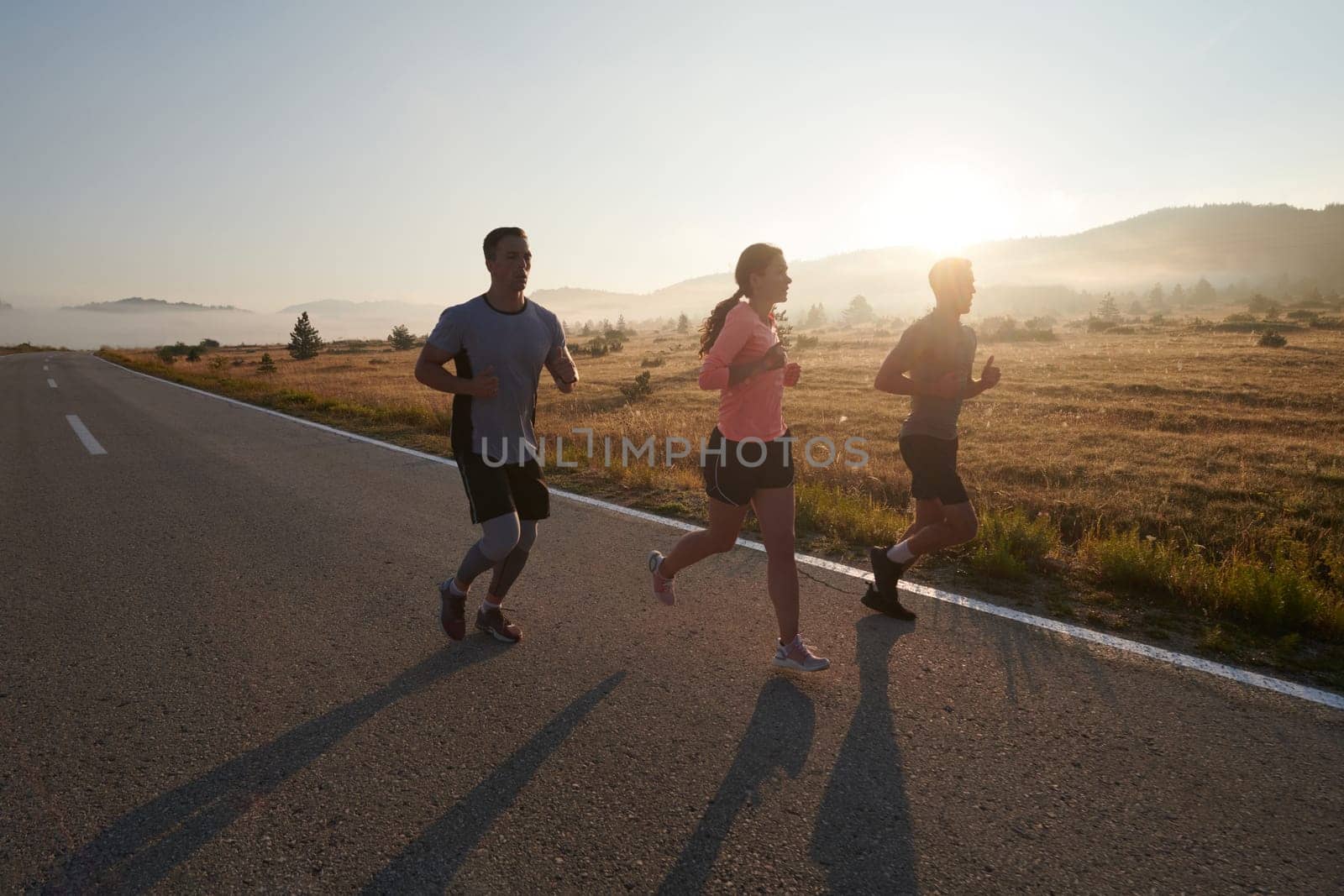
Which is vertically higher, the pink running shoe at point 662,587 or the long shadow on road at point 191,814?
the pink running shoe at point 662,587

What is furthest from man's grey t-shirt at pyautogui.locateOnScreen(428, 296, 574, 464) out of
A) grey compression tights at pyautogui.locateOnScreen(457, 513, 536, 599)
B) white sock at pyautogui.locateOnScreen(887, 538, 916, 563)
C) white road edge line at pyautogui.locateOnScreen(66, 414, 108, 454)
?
white road edge line at pyautogui.locateOnScreen(66, 414, 108, 454)

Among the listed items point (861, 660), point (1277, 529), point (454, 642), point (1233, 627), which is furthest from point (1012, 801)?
point (1277, 529)

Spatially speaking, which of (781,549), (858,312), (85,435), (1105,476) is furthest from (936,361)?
(858,312)

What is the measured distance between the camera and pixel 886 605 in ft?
12.9

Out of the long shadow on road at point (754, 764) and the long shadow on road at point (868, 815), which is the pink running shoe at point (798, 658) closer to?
the long shadow on road at point (754, 764)

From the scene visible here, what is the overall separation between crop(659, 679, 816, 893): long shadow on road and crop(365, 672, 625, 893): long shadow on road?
628 millimetres

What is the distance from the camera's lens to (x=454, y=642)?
365 centimetres

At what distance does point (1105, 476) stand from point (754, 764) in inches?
348

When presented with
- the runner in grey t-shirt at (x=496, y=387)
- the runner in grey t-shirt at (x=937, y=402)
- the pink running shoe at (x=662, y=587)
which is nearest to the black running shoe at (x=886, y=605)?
the runner in grey t-shirt at (x=937, y=402)

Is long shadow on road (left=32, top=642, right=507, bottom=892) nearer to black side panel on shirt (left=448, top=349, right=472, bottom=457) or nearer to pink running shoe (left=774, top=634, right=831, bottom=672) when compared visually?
black side panel on shirt (left=448, top=349, right=472, bottom=457)

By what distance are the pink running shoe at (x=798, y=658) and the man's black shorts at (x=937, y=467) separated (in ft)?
3.76

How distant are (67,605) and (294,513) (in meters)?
2.05

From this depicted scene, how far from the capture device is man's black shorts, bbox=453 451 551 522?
334 centimetres

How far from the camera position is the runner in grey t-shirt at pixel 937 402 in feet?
12.5
